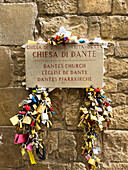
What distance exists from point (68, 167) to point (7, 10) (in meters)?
1.55

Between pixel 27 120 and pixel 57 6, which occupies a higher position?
pixel 57 6

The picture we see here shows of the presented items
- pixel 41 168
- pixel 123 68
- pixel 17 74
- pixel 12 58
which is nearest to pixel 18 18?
pixel 12 58

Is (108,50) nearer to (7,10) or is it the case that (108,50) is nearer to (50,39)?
(50,39)

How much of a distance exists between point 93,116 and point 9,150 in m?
0.87

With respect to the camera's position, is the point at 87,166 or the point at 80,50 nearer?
the point at 80,50

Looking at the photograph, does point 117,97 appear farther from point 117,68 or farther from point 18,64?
point 18,64

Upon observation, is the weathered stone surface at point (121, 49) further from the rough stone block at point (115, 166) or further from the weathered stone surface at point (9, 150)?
the weathered stone surface at point (9, 150)

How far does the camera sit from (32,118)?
1279 millimetres

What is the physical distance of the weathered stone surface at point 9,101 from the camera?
55.1 inches

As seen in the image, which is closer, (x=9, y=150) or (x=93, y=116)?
(x=93, y=116)

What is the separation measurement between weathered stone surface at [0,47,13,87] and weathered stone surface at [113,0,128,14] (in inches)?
40.7

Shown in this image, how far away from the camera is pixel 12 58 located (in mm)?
1395

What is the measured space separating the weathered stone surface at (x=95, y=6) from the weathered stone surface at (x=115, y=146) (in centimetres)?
110

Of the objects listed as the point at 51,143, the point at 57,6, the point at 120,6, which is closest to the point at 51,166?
the point at 51,143
